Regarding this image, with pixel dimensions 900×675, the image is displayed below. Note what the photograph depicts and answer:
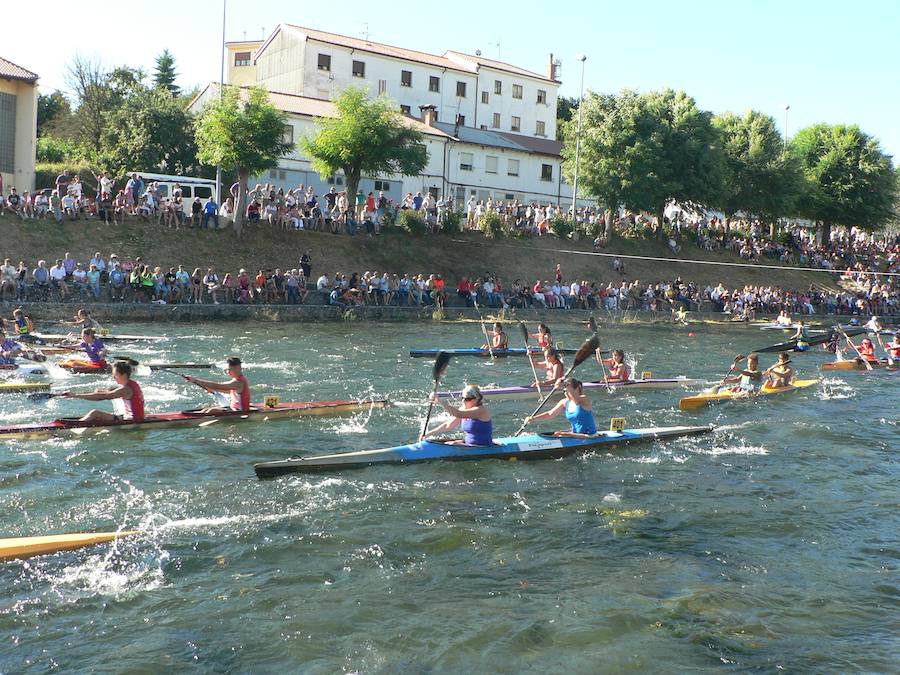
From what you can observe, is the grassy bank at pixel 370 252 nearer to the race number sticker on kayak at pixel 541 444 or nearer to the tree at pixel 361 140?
the tree at pixel 361 140

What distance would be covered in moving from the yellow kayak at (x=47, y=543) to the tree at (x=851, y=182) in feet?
189

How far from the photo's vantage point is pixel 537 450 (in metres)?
14.8

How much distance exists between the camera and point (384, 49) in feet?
197

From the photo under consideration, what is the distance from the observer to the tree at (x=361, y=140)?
133ft

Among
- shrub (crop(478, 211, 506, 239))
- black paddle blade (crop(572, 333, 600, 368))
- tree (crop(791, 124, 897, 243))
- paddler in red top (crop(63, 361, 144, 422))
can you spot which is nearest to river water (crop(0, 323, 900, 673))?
paddler in red top (crop(63, 361, 144, 422))

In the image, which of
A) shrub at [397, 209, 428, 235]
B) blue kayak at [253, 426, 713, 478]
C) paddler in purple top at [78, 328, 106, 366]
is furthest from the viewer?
shrub at [397, 209, 428, 235]

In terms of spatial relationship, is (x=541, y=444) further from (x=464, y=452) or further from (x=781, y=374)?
(x=781, y=374)

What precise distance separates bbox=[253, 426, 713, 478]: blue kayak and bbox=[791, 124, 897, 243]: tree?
50076 millimetres

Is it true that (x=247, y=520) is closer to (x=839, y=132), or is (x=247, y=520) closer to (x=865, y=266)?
(x=865, y=266)

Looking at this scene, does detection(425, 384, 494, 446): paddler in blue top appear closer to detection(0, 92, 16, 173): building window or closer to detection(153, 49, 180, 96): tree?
detection(0, 92, 16, 173): building window

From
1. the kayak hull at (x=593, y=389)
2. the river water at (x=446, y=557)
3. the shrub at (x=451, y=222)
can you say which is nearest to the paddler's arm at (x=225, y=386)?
the river water at (x=446, y=557)

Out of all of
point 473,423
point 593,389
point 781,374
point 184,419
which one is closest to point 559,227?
point 781,374

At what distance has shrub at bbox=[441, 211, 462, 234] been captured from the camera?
4406 centimetres

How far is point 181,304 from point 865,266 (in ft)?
138
